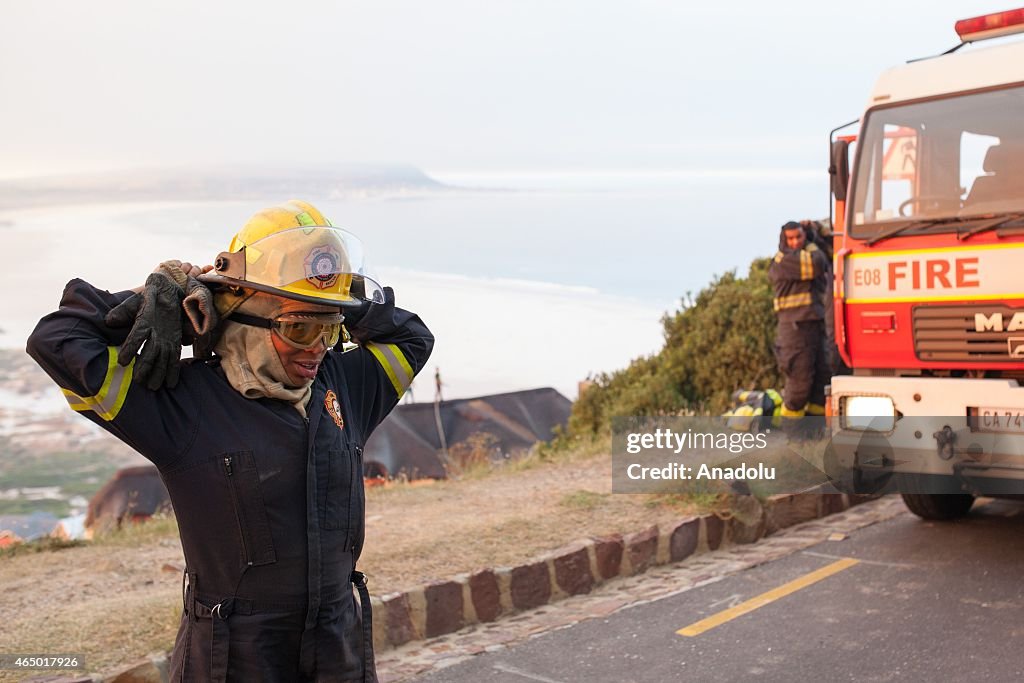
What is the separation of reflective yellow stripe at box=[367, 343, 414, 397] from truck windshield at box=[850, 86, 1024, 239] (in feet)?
12.6

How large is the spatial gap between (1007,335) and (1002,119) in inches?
47.5

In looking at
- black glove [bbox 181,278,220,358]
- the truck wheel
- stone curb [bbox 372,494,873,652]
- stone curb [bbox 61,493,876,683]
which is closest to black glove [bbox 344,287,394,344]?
black glove [bbox 181,278,220,358]

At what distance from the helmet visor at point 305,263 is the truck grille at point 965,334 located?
13.1 ft

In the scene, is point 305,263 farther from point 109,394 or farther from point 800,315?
point 800,315

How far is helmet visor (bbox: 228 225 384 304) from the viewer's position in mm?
2559

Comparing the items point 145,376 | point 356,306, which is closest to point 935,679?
point 356,306

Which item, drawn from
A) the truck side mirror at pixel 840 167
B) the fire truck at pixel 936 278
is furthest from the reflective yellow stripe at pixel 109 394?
the truck side mirror at pixel 840 167

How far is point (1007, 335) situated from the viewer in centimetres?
542

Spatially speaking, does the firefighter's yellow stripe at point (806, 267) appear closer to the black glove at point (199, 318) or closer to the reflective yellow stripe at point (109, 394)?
the black glove at point (199, 318)

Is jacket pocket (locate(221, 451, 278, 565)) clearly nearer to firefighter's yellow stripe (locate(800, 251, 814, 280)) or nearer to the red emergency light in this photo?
the red emergency light

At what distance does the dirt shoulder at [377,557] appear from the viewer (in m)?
4.51

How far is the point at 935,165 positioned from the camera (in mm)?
5977

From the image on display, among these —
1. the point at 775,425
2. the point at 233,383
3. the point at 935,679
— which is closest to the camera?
the point at 233,383

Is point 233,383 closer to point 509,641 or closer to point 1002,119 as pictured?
point 509,641
